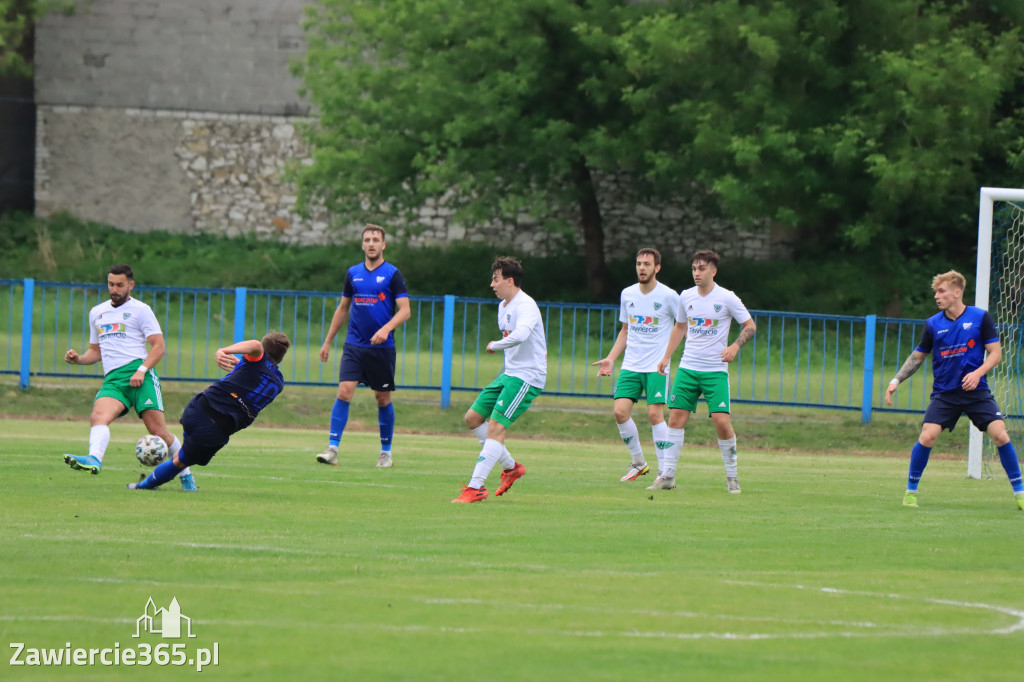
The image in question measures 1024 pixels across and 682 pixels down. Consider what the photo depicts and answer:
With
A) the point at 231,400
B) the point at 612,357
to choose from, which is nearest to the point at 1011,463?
the point at 612,357

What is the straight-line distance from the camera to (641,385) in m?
14.0

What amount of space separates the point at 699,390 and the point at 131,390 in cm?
507

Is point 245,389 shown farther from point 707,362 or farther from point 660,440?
point 660,440

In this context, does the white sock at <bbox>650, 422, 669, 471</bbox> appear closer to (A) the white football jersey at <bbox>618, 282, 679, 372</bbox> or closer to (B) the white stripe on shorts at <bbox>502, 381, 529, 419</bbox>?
(A) the white football jersey at <bbox>618, 282, 679, 372</bbox>

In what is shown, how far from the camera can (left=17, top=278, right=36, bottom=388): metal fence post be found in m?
22.2

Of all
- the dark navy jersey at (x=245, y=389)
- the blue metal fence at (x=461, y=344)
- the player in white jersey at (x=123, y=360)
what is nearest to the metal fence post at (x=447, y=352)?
the blue metal fence at (x=461, y=344)

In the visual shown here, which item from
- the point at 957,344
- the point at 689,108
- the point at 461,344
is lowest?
the point at 461,344

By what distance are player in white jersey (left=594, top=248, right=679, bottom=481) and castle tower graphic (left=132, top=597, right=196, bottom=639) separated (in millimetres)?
7363

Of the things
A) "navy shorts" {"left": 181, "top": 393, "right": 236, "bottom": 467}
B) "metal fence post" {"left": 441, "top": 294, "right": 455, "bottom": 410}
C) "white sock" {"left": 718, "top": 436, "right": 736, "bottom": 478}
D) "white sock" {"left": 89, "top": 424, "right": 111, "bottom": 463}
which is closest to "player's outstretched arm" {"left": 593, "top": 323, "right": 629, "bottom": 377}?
"white sock" {"left": 718, "top": 436, "right": 736, "bottom": 478}

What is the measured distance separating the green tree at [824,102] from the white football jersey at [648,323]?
1433cm

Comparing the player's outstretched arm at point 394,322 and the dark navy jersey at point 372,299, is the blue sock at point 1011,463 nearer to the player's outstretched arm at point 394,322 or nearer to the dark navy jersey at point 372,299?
the player's outstretched arm at point 394,322

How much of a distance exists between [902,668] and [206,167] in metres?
33.7

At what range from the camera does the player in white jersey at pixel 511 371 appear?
11.3m

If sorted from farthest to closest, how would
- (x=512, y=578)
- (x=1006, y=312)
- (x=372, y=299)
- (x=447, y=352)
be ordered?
1. (x=447, y=352)
2. (x=1006, y=312)
3. (x=372, y=299)
4. (x=512, y=578)
